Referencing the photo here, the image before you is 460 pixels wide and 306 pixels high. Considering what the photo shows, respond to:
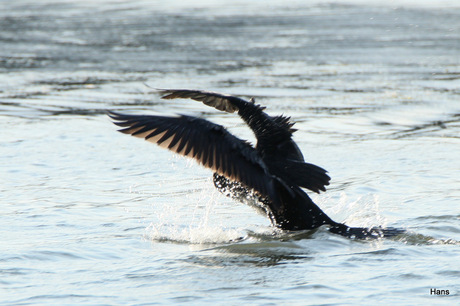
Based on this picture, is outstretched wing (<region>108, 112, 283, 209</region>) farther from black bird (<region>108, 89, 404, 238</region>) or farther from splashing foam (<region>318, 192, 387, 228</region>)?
splashing foam (<region>318, 192, 387, 228</region>)

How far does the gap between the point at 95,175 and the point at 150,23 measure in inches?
536

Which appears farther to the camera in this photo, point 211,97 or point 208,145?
point 211,97

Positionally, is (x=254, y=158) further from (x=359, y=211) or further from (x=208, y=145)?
(x=359, y=211)

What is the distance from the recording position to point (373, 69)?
14125 millimetres

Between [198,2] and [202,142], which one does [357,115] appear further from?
[198,2]

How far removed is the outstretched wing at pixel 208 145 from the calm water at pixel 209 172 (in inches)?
24.1

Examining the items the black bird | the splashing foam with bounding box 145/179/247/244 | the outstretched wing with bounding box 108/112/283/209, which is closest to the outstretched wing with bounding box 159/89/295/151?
the black bird

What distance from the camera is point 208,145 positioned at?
5812 mm

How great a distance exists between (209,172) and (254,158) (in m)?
2.75

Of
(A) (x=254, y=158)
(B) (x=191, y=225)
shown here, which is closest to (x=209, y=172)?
(B) (x=191, y=225)

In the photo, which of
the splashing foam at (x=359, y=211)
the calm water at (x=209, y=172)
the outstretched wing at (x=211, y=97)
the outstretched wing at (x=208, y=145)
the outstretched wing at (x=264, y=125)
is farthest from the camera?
the splashing foam at (x=359, y=211)

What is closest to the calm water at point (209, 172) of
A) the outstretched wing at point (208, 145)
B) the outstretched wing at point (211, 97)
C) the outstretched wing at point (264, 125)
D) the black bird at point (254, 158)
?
the black bird at point (254, 158)

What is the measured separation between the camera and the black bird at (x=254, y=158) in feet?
19.0

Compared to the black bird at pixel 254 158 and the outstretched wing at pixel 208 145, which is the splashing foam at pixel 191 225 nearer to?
the black bird at pixel 254 158
